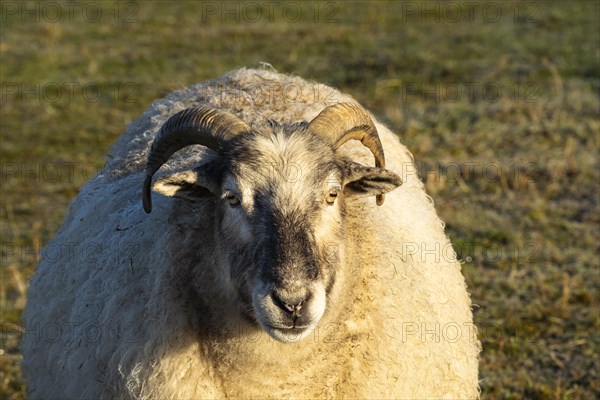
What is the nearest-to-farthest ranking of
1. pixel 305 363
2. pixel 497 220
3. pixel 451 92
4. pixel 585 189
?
pixel 305 363
pixel 497 220
pixel 585 189
pixel 451 92

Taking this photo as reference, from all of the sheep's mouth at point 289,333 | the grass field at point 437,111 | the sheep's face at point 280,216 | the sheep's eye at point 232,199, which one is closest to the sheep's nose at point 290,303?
the sheep's face at point 280,216

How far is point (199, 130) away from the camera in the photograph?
5191 mm

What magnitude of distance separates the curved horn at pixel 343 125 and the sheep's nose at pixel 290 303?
1079 mm

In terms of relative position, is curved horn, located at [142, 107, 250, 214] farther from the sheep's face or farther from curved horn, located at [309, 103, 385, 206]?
curved horn, located at [309, 103, 385, 206]

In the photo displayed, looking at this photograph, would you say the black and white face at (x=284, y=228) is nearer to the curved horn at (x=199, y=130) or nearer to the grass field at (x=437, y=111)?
the curved horn at (x=199, y=130)

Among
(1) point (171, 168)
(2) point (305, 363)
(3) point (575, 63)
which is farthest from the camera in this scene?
(3) point (575, 63)

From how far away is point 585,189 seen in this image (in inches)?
479

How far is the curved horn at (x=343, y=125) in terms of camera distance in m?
5.25

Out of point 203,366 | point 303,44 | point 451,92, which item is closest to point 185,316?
point 203,366

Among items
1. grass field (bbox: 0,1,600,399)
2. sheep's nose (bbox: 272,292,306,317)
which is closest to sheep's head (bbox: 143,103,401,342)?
sheep's nose (bbox: 272,292,306,317)

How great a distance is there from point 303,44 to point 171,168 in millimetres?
16935

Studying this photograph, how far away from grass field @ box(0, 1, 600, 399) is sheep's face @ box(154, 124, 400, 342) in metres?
3.41

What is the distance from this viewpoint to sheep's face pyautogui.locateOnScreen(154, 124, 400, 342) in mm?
4590

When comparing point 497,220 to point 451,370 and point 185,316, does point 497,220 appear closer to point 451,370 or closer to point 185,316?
point 451,370
